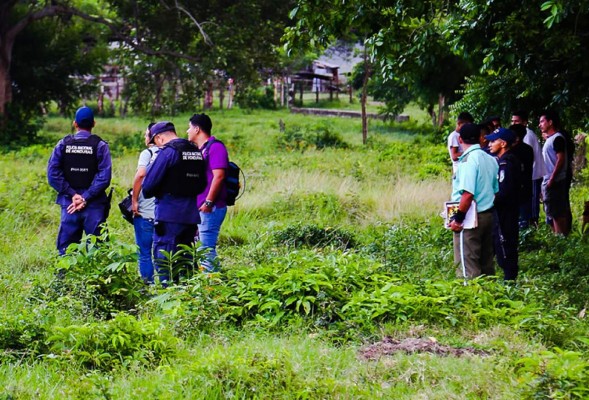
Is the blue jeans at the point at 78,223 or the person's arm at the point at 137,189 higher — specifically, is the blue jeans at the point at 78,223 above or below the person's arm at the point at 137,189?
below

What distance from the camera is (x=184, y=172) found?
8250mm

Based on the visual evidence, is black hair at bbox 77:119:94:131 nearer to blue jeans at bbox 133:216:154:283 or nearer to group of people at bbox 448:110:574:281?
blue jeans at bbox 133:216:154:283

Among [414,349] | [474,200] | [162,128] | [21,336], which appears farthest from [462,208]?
[21,336]

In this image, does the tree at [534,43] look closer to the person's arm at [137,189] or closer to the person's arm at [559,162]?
the person's arm at [559,162]

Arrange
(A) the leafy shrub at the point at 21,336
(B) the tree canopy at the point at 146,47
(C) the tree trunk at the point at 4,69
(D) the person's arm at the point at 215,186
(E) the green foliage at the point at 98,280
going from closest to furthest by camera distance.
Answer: (A) the leafy shrub at the point at 21,336
(E) the green foliage at the point at 98,280
(D) the person's arm at the point at 215,186
(B) the tree canopy at the point at 146,47
(C) the tree trunk at the point at 4,69

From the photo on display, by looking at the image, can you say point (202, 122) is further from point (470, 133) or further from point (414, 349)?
point (414, 349)

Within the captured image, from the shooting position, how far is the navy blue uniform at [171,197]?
816cm

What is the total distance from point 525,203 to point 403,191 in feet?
10.00

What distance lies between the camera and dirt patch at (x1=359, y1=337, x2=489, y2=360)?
20.1 ft

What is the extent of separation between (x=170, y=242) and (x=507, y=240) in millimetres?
3377

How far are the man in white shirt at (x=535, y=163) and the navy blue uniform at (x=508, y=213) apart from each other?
85.8 inches

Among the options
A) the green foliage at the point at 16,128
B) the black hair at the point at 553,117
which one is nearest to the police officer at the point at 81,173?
the black hair at the point at 553,117

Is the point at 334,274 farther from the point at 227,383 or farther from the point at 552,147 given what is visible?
→ the point at 552,147

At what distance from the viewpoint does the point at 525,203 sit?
11.6 metres
